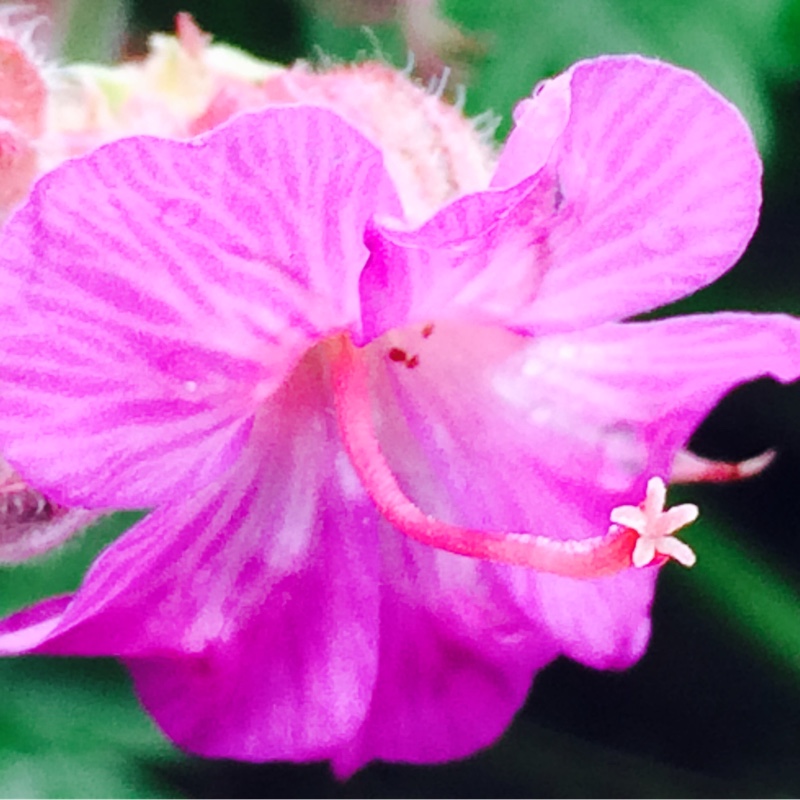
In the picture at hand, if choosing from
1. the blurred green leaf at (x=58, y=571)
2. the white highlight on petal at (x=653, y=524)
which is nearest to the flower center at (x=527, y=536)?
the white highlight on petal at (x=653, y=524)

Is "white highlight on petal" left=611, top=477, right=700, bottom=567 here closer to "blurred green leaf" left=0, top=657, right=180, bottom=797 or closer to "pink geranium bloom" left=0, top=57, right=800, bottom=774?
"pink geranium bloom" left=0, top=57, right=800, bottom=774

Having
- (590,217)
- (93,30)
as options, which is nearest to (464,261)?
(590,217)

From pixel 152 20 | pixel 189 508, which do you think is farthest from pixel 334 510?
pixel 152 20

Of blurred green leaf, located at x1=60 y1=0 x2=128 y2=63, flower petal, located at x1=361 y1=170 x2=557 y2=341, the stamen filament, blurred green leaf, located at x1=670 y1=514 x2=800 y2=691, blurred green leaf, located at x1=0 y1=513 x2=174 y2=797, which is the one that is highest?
flower petal, located at x1=361 y1=170 x2=557 y2=341

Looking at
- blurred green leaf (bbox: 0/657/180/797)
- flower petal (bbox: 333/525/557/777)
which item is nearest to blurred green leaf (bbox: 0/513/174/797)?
blurred green leaf (bbox: 0/657/180/797)

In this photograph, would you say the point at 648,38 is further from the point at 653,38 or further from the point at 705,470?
the point at 705,470
